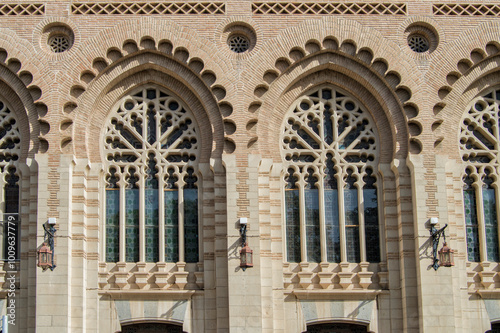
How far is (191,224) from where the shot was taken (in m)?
25.7

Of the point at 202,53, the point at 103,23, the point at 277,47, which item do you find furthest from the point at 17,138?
the point at 277,47

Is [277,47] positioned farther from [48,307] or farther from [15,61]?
[48,307]

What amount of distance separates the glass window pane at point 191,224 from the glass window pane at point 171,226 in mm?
253

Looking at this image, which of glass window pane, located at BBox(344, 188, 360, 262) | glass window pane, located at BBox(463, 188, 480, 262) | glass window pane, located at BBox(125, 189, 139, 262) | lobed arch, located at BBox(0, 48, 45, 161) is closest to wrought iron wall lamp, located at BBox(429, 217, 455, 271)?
glass window pane, located at BBox(463, 188, 480, 262)

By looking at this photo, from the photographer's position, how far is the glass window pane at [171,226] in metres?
25.5

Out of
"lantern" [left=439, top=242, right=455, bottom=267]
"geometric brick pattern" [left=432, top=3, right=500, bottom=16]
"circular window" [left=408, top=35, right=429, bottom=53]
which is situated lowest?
"lantern" [left=439, top=242, right=455, bottom=267]

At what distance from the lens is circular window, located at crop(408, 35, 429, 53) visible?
87.6ft

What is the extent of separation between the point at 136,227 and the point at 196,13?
6389 mm

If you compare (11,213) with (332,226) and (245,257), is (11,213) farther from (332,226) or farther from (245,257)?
(332,226)

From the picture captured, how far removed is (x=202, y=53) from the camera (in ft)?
85.0

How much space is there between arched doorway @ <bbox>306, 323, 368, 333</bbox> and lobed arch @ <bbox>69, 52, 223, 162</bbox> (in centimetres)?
557

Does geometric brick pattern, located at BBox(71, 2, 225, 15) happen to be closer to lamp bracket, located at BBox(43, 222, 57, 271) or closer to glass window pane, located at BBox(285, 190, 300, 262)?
glass window pane, located at BBox(285, 190, 300, 262)

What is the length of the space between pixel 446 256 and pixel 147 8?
1096 cm

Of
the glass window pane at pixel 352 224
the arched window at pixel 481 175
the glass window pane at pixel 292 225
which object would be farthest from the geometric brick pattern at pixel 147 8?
the arched window at pixel 481 175
